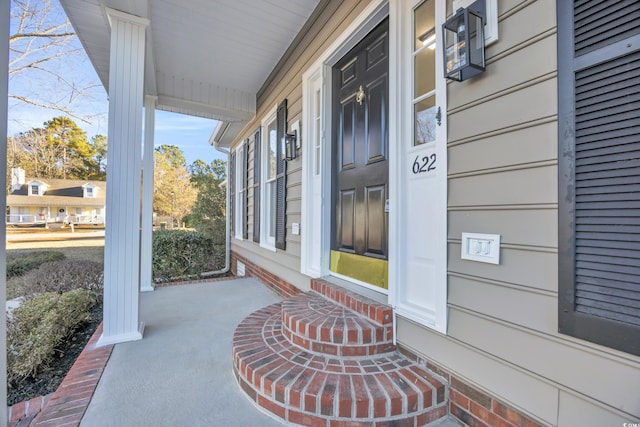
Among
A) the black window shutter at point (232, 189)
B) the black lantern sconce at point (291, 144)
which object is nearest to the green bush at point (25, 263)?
the black window shutter at point (232, 189)

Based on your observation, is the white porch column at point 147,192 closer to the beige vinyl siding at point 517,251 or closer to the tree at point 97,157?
the beige vinyl siding at point 517,251

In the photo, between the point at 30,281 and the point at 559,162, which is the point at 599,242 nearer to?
the point at 559,162

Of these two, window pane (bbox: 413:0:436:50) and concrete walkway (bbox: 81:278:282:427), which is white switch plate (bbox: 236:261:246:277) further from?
window pane (bbox: 413:0:436:50)

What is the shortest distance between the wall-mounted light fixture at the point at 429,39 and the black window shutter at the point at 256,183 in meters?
3.44

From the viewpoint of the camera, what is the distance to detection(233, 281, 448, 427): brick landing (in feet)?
4.75

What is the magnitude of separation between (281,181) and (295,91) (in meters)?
1.13

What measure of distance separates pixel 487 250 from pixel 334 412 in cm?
Answer: 109

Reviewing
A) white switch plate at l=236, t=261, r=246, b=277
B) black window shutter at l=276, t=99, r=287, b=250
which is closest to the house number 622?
black window shutter at l=276, t=99, r=287, b=250

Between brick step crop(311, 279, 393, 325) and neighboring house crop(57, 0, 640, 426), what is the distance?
0.30 feet

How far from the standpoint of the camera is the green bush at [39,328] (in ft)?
7.59

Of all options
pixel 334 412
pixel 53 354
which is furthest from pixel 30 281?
pixel 334 412

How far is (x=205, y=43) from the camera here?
3.43m

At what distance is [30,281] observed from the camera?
448 cm

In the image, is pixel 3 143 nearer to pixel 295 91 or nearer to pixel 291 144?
pixel 291 144
